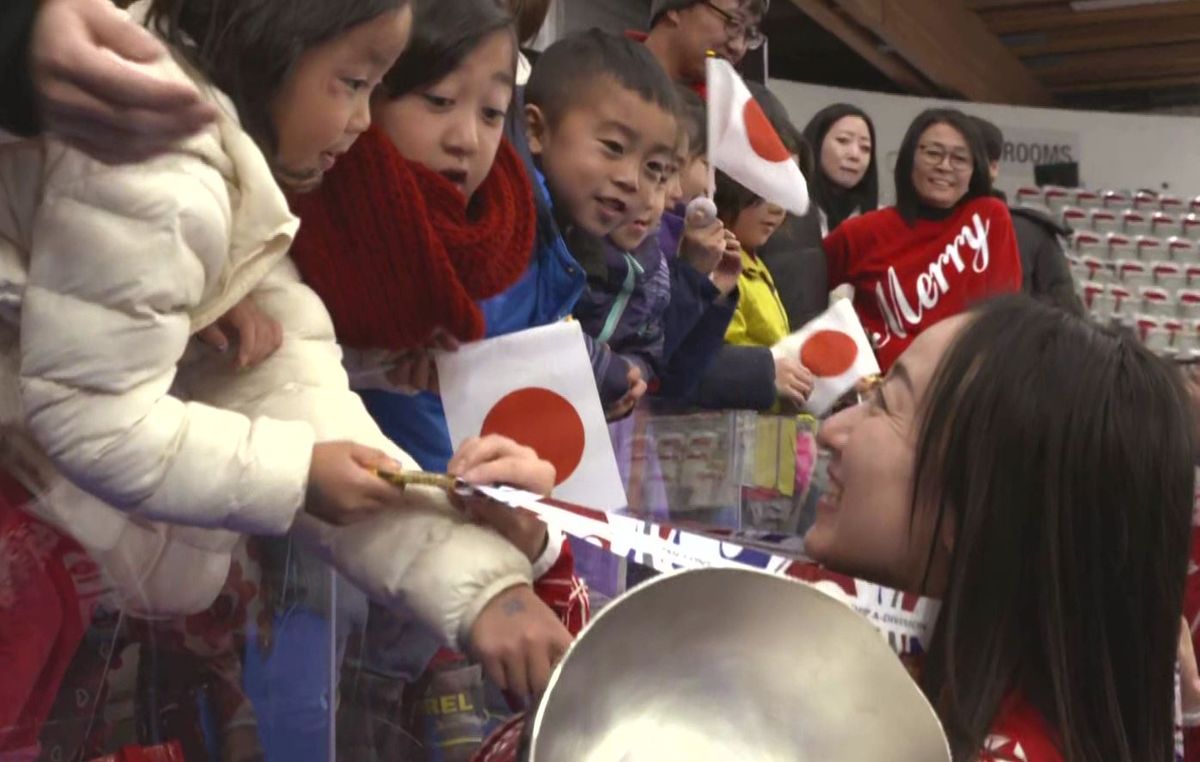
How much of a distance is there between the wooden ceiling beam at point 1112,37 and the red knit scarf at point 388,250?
571 cm

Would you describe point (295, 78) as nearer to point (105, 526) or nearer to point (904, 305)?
point (105, 526)

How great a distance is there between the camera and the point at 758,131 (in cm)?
192

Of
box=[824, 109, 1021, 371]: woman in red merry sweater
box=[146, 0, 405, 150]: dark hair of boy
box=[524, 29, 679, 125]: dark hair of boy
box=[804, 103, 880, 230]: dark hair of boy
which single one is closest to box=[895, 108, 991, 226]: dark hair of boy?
box=[824, 109, 1021, 371]: woman in red merry sweater

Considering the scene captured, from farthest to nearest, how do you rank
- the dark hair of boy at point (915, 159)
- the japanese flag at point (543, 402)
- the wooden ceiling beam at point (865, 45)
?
the wooden ceiling beam at point (865, 45)
the dark hair of boy at point (915, 159)
the japanese flag at point (543, 402)

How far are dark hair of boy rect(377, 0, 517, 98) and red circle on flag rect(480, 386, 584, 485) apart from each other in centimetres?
25

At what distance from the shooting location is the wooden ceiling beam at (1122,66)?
6.68m

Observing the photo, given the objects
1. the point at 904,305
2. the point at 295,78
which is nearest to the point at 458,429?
the point at 295,78

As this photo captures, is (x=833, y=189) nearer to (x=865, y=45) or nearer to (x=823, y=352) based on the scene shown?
(x=823, y=352)

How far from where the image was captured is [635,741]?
0.76m

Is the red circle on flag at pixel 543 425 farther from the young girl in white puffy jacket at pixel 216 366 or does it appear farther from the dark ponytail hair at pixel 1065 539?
the dark ponytail hair at pixel 1065 539

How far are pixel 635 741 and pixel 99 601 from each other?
32cm

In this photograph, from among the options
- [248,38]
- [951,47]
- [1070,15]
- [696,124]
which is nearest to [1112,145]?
[1070,15]

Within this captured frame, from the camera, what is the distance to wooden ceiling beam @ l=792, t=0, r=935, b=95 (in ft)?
16.1

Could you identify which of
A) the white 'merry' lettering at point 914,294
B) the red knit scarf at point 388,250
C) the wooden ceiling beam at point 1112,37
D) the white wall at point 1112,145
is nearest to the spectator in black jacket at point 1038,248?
the white 'merry' lettering at point 914,294
